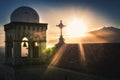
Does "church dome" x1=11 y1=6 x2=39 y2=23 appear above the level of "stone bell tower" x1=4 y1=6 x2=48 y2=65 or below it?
above

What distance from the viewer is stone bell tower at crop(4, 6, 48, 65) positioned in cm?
2499

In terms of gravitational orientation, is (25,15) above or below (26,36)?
above

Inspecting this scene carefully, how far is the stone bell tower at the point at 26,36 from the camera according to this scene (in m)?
25.0

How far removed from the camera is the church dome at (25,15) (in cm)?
2512

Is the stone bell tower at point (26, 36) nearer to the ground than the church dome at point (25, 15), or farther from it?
nearer to the ground

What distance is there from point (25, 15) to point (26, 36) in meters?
1.98

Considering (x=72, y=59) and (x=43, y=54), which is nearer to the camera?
(x=72, y=59)

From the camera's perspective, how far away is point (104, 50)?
1853cm

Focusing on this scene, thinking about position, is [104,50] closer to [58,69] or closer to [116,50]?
[116,50]

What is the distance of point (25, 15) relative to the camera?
992 inches

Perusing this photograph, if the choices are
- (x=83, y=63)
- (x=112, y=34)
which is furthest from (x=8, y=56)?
(x=112, y=34)

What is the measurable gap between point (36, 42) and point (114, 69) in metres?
11.7

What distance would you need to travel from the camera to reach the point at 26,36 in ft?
83.6

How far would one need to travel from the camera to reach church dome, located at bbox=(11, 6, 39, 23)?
2512 cm
